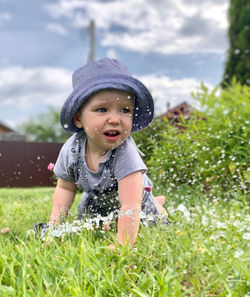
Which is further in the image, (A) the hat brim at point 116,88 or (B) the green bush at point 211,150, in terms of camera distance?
(B) the green bush at point 211,150

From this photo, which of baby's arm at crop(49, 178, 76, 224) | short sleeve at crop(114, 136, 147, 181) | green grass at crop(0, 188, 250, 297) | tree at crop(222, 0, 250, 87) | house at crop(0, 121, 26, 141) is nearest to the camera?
green grass at crop(0, 188, 250, 297)

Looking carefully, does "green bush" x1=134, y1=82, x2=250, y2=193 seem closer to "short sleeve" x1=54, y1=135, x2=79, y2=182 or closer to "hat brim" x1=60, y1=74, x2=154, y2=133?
"hat brim" x1=60, y1=74, x2=154, y2=133

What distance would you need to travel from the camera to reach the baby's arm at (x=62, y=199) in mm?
2586

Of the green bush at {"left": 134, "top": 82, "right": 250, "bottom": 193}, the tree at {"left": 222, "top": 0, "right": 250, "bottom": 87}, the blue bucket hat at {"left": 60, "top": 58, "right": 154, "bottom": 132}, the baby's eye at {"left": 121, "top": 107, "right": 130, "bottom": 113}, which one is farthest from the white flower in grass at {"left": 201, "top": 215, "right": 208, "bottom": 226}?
the tree at {"left": 222, "top": 0, "right": 250, "bottom": 87}

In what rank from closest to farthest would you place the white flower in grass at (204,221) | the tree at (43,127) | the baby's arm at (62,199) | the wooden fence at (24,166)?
the white flower in grass at (204,221) → the baby's arm at (62,199) → the wooden fence at (24,166) → the tree at (43,127)

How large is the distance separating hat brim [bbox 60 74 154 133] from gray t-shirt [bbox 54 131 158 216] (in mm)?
166

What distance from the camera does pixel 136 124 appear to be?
98.7 inches

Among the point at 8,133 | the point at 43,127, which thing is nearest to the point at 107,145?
the point at 8,133

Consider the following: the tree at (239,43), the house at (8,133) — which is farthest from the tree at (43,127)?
the tree at (239,43)

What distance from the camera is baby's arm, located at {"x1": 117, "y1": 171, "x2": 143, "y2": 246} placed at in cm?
219

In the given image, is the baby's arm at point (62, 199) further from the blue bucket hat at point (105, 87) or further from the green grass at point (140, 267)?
the blue bucket hat at point (105, 87)

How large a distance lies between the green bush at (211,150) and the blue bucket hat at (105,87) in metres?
1.77

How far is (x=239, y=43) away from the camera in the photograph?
10617 millimetres

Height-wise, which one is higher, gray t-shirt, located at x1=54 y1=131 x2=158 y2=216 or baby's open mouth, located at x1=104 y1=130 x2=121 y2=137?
baby's open mouth, located at x1=104 y1=130 x2=121 y2=137
